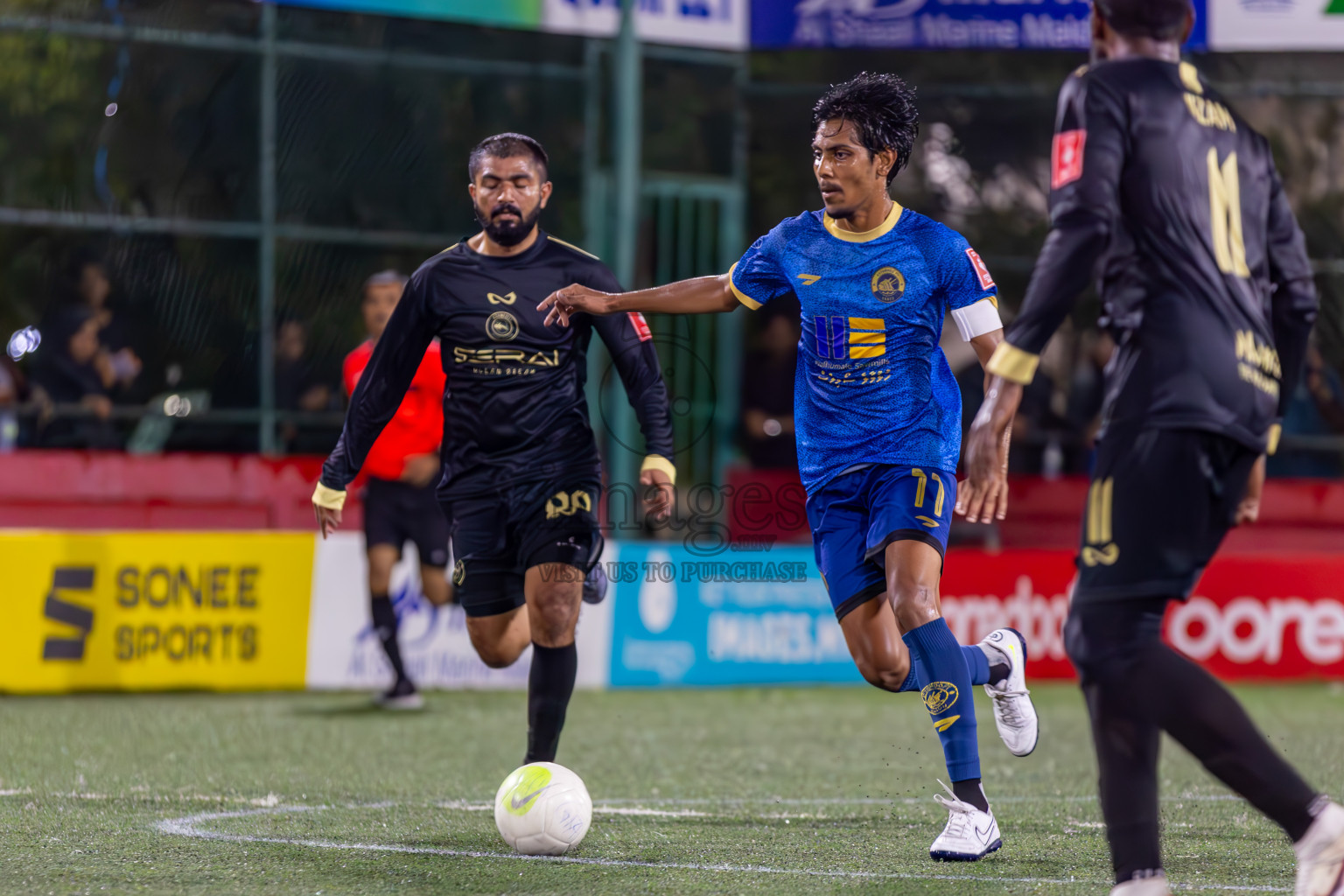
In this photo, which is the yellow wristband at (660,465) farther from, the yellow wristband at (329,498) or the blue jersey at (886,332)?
the yellow wristband at (329,498)

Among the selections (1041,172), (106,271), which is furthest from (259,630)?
(1041,172)

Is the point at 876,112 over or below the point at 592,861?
over

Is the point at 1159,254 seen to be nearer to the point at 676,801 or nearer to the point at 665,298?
the point at 665,298

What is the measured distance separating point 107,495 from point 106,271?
5.78 feet

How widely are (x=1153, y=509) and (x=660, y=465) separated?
2574 mm

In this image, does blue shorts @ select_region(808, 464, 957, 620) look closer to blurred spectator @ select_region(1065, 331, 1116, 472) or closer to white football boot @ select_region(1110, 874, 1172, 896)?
white football boot @ select_region(1110, 874, 1172, 896)

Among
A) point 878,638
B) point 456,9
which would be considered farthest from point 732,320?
point 878,638

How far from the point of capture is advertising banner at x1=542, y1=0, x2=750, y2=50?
527 inches

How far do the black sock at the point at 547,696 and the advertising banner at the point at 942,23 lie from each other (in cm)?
899

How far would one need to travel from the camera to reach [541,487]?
19.6 feet

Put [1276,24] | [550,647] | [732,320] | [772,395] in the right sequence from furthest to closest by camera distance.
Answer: [732,320]
[1276,24]
[772,395]
[550,647]

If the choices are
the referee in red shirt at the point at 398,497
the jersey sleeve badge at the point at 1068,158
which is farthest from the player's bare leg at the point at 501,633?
the referee in red shirt at the point at 398,497

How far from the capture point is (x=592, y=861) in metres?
4.88

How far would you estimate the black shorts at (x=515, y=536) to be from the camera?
19.5ft
